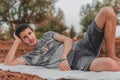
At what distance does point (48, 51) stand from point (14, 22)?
56.5 feet

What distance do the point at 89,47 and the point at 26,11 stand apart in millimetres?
17339

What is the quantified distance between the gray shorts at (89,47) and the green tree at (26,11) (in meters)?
16.6

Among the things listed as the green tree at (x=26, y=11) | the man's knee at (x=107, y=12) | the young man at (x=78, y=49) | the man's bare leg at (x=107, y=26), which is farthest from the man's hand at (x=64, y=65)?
the green tree at (x=26, y=11)

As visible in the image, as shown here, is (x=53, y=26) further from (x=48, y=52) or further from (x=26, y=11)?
(x=48, y=52)

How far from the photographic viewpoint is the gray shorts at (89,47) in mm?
4381

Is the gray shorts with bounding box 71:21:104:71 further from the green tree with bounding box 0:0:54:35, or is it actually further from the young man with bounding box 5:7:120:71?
the green tree with bounding box 0:0:54:35

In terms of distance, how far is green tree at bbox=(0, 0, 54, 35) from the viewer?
2101 cm

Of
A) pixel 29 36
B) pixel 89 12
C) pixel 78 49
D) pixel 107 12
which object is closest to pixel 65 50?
pixel 78 49

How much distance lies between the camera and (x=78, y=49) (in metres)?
4.54

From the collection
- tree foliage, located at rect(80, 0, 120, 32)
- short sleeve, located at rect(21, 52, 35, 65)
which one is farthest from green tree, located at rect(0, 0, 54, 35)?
short sleeve, located at rect(21, 52, 35, 65)

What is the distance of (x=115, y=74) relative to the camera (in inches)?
142

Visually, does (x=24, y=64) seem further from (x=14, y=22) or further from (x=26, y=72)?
(x=14, y=22)

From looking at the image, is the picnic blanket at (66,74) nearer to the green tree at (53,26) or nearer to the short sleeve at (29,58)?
the short sleeve at (29,58)

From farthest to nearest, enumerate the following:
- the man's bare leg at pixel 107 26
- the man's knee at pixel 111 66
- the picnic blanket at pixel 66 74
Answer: the man's bare leg at pixel 107 26
the man's knee at pixel 111 66
the picnic blanket at pixel 66 74
